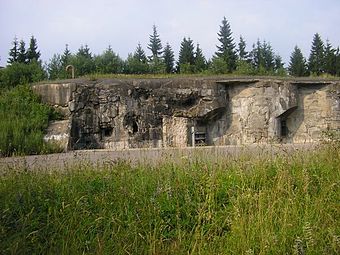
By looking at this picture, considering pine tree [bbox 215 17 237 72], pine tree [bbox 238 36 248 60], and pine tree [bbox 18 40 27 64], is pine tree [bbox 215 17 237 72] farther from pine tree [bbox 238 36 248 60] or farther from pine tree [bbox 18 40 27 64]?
pine tree [bbox 18 40 27 64]

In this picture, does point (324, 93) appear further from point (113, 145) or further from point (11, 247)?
point (11, 247)

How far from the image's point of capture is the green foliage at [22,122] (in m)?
12.0

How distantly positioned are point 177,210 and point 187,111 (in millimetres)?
12913

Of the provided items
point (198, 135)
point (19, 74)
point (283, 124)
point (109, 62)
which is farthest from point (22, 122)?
point (109, 62)

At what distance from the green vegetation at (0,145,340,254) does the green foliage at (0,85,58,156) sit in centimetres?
706

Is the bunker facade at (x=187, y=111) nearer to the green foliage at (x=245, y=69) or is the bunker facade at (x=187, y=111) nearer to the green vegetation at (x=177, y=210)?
the green vegetation at (x=177, y=210)

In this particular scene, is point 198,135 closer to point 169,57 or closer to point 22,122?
point 22,122

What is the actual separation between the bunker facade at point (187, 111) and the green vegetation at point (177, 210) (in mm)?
9545

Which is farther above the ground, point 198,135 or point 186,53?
point 186,53

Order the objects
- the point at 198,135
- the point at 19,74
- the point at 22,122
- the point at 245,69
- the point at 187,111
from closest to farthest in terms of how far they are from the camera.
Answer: the point at 22,122, the point at 187,111, the point at 198,135, the point at 19,74, the point at 245,69

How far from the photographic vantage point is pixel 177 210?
3838mm

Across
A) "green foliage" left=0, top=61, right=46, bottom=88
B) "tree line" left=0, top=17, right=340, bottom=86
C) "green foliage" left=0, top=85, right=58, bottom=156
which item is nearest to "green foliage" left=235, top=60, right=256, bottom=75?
"tree line" left=0, top=17, right=340, bottom=86

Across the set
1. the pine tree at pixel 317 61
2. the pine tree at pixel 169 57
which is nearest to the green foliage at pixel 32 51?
the pine tree at pixel 169 57

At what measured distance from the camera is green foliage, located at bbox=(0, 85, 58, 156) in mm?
11963
